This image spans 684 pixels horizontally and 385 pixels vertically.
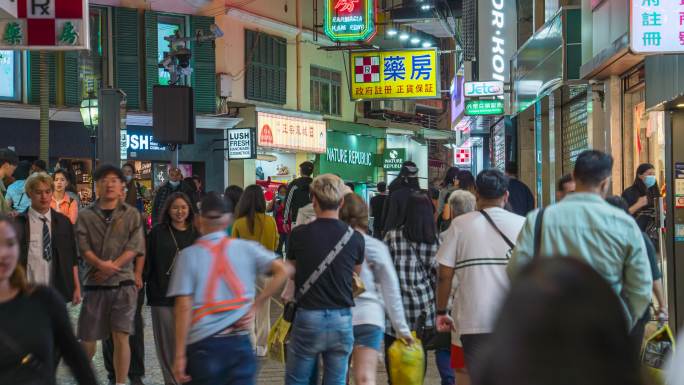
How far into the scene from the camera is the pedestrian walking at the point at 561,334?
5.74ft

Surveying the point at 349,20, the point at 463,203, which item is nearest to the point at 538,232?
the point at 463,203

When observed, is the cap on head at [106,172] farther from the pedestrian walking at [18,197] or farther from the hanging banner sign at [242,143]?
the hanging banner sign at [242,143]

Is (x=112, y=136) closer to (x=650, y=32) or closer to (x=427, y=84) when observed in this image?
(x=650, y=32)

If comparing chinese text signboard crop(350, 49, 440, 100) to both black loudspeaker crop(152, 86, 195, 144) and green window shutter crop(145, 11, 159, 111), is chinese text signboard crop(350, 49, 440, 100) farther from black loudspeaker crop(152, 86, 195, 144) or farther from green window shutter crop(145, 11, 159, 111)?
black loudspeaker crop(152, 86, 195, 144)

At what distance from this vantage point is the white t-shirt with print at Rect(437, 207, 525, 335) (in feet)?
21.8

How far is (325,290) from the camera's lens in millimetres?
6508

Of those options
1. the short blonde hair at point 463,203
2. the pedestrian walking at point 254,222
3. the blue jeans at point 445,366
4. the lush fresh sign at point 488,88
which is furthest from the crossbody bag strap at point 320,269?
the lush fresh sign at point 488,88

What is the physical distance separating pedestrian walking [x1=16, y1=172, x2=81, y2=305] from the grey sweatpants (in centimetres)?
80

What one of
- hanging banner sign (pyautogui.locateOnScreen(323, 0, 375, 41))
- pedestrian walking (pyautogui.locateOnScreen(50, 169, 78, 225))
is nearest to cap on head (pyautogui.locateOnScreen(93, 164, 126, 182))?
pedestrian walking (pyautogui.locateOnScreen(50, 169, 78, 225))

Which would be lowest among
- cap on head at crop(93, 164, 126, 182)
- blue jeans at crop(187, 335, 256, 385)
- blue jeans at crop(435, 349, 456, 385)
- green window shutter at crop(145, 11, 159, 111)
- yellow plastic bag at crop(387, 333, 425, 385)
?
blue jeans at crop(435, 349, 456, 385)

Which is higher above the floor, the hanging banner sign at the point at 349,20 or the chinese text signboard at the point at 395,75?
the hanging banner sign at the point at 349,20

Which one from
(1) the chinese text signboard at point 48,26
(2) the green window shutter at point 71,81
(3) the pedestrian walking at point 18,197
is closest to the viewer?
(1) the chinese text signboard at point 48,26

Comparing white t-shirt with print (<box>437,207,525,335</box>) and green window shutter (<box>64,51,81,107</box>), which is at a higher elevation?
green window shutter (<box>64,51,81,107</box>)

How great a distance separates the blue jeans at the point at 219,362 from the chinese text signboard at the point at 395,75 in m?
21.6
